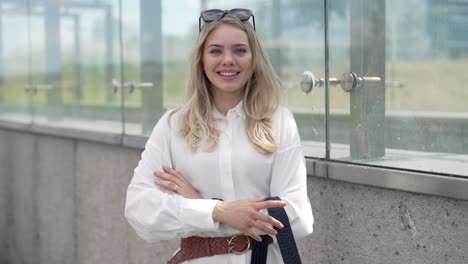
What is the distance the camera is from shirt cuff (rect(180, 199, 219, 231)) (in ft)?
9.37

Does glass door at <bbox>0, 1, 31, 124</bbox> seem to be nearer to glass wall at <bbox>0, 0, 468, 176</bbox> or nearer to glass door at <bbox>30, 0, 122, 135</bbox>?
glass wall at <bbox>0, 0, 468, 176</bbox>

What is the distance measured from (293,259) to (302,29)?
131 inches

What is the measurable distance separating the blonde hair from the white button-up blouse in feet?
0.10

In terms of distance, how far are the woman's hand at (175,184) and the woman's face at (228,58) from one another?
14.7 inches

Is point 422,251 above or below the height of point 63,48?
below

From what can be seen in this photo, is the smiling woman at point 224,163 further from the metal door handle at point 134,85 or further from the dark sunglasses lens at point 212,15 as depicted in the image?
the metal door handle at point 134,85

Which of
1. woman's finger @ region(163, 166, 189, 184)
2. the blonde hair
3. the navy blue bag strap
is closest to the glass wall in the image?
the blonde hair

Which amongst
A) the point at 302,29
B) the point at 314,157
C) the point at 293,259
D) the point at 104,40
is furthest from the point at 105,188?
the point at 293,259

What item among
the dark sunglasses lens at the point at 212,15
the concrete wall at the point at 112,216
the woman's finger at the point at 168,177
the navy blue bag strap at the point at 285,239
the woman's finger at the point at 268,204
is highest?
the dark sunglasses lens at the point at 212,15

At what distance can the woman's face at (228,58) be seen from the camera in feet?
10.00

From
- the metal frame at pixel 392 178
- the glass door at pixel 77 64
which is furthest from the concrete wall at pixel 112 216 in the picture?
the glass door at pixel 77 64

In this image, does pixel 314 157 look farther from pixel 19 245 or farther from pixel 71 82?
pixel 19 245

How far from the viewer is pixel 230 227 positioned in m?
2.88

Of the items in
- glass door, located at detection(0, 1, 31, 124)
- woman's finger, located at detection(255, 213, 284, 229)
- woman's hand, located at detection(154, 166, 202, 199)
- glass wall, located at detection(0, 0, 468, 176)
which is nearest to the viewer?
woman's finger, located at detection(255, 213, 284, 229)
